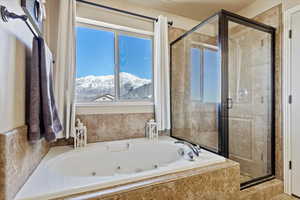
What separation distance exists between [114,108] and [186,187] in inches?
56.6

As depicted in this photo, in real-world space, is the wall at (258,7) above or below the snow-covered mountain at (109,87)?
above

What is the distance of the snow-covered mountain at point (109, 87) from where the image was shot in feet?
7.29

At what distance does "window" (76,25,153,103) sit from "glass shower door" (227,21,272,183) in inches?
48.7

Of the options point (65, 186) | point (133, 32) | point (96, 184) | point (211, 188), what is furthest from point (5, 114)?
point (133, 32)

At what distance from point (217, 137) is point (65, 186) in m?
1.53

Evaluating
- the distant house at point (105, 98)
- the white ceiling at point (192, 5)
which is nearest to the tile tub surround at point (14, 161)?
the distant house at point (105, 98)

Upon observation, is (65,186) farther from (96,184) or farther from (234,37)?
(234,37)

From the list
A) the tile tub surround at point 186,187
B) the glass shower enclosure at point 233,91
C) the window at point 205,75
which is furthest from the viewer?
the window at point 205,75

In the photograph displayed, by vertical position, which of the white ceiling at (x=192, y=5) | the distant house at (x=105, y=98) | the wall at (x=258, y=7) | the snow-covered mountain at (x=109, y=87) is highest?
the white ceiling at (x=192, y=5)

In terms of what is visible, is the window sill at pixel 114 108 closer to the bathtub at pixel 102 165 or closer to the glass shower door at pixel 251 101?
the bathtub at pixel 102 165

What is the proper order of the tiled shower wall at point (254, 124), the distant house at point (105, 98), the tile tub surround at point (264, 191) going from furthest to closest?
the distant house at point (105, 98), the tiled shower wall at point (254, 124), the tile tub surround at point (264, 191)

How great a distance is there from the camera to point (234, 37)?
1973mm

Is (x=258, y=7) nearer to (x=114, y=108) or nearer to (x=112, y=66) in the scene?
(x=112, y=66)

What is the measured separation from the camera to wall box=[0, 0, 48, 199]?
0.86 meters
